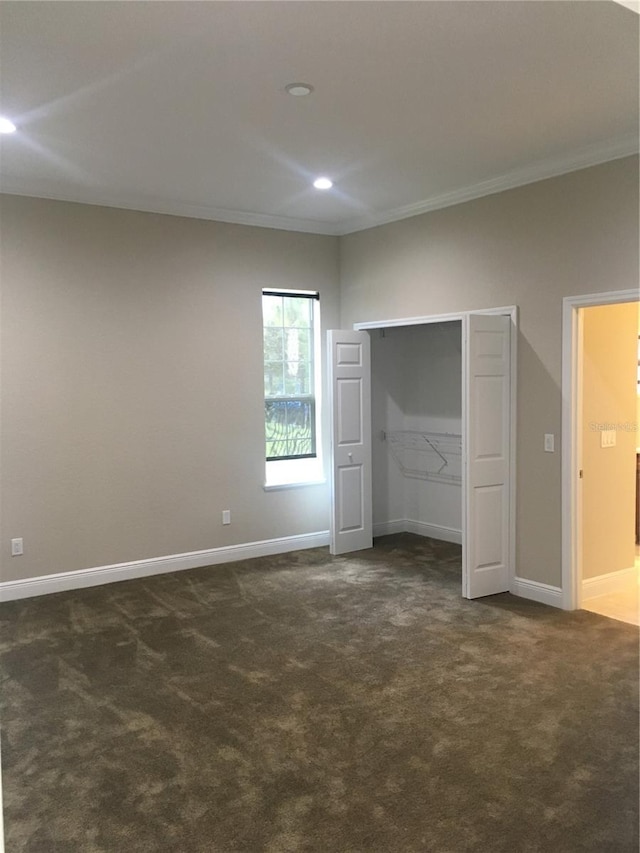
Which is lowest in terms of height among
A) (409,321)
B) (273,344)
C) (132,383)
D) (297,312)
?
(132,383)

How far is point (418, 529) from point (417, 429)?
99 centimetres

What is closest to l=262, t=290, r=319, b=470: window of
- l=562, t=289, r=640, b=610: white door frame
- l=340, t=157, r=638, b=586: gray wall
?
l=340, t=157, r=638, b=586: gray wall

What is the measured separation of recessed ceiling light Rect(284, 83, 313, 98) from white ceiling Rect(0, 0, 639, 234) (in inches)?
1.5

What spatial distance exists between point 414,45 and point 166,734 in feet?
10.2

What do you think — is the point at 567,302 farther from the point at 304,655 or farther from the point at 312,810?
the point at 312,810

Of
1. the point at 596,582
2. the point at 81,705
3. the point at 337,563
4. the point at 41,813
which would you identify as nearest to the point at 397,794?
the point at 41,813

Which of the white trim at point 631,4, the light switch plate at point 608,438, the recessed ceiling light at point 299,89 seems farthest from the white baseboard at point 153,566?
the white trim at point 631,4

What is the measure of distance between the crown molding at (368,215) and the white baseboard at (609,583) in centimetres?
278

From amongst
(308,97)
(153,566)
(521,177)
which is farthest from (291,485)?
(308,97)

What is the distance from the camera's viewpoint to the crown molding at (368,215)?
4.29 meters

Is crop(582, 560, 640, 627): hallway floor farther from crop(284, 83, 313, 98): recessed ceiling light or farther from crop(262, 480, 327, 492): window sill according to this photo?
crop(284, 83, 313, 98): recessed ceiling light

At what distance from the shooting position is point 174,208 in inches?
218

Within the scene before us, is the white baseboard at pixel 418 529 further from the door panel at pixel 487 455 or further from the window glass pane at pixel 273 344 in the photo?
the window glass pane at pixel 273 344

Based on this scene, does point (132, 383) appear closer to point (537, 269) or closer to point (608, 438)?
point (537, 269)
